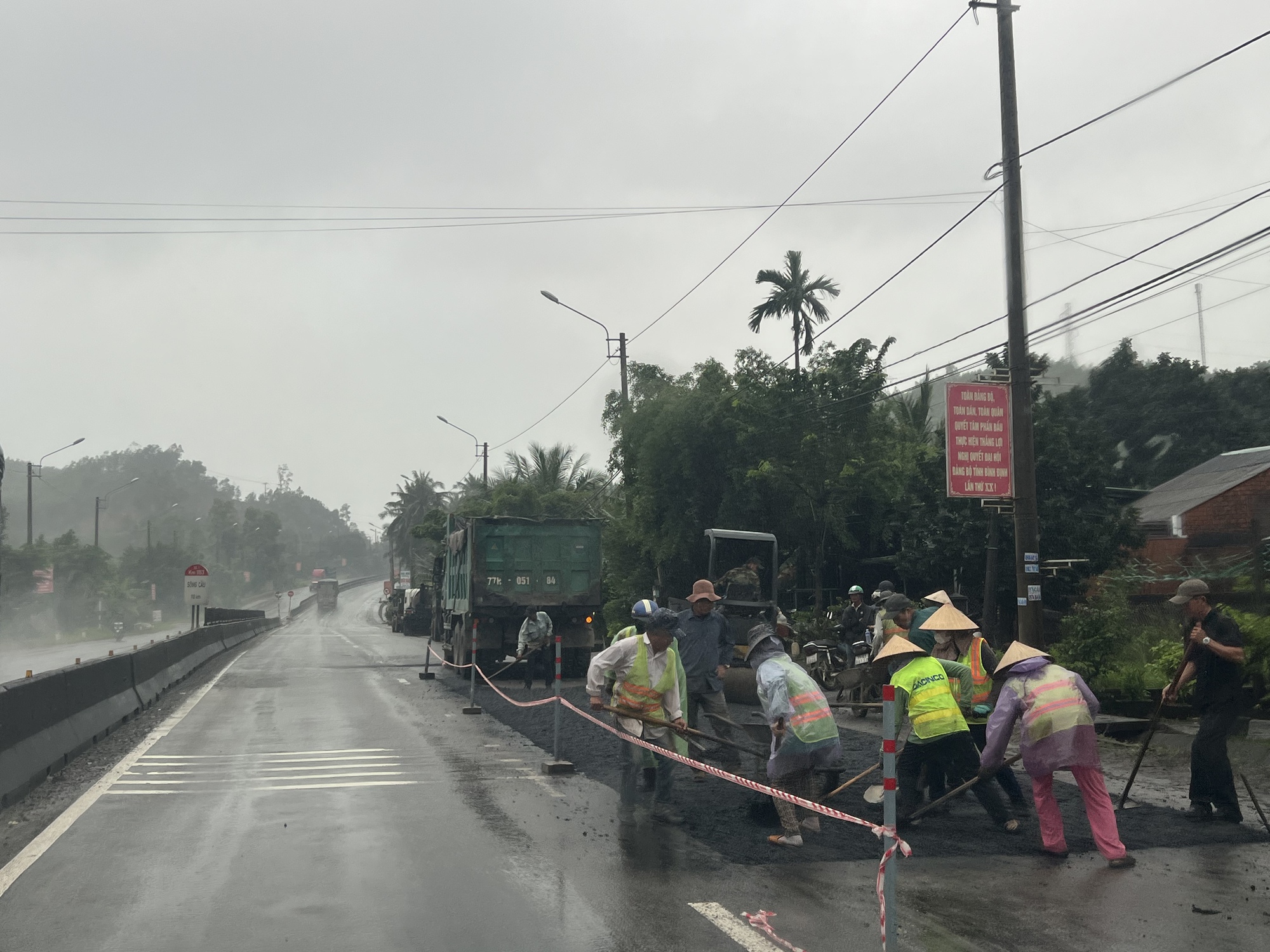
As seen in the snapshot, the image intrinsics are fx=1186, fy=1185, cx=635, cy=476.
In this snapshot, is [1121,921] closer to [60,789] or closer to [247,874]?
[247,874]

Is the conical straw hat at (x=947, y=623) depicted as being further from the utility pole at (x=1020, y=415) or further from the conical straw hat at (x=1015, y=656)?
the utility pole at (x=1020, y=415)

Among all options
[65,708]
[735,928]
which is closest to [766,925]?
[735,928]

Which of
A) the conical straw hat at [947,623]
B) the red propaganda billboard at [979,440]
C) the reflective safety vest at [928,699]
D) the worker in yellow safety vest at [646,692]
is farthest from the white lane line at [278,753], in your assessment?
the red propaganda billboard at [979,440]

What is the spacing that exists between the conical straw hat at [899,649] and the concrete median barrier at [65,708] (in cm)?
668

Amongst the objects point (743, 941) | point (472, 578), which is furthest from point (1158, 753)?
point (472, 578)

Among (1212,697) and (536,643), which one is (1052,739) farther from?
(536,643)

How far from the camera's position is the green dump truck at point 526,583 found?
21828 mm

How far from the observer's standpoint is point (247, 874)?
22.4 ft

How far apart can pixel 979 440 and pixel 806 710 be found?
331 inches

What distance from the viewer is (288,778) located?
10.5 m

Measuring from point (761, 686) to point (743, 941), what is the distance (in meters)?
2.65

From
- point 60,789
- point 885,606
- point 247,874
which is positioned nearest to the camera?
point 247,874

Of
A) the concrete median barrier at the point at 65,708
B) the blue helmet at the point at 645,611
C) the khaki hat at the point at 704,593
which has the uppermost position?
the khaki hat at the point at 704,593

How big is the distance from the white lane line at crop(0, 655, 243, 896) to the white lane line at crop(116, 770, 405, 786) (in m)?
0.32
